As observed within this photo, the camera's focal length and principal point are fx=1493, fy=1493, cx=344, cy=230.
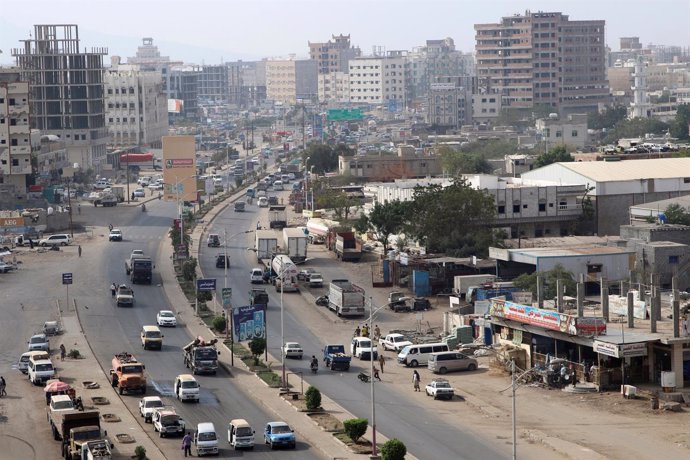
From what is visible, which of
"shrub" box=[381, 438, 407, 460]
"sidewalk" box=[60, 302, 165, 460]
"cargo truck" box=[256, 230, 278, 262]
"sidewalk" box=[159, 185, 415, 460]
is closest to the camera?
"shrub" box=[381, 438, 407, 460]

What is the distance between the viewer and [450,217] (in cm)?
8881

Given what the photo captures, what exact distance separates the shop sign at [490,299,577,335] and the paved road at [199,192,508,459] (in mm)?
6353

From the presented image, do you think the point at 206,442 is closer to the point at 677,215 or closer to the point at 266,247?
the point at 677,215

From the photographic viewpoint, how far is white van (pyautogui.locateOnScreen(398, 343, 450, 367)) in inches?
2399

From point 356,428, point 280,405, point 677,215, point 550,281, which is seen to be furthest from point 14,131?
point 356,428

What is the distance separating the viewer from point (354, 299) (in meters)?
74.2

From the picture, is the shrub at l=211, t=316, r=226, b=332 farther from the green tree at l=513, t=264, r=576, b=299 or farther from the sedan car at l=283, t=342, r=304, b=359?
the green tree at l=513, t=264, r=576, b=299

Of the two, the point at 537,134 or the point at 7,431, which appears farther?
the point at 537,134

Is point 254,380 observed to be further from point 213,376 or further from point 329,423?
point 329,423

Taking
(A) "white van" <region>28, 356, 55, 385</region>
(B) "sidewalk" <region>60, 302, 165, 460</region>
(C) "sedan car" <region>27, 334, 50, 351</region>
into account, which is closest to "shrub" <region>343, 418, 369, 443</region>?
(B) "sidewalk" <region>60, 302, 165, 460</region>

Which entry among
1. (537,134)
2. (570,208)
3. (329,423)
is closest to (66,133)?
(537,134)

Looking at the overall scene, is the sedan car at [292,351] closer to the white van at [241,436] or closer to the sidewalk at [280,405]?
the sidewalk at [280,405]

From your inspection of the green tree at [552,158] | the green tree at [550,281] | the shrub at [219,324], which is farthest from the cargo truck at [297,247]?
the green tree at [552,158]

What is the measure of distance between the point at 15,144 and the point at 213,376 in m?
76.0
